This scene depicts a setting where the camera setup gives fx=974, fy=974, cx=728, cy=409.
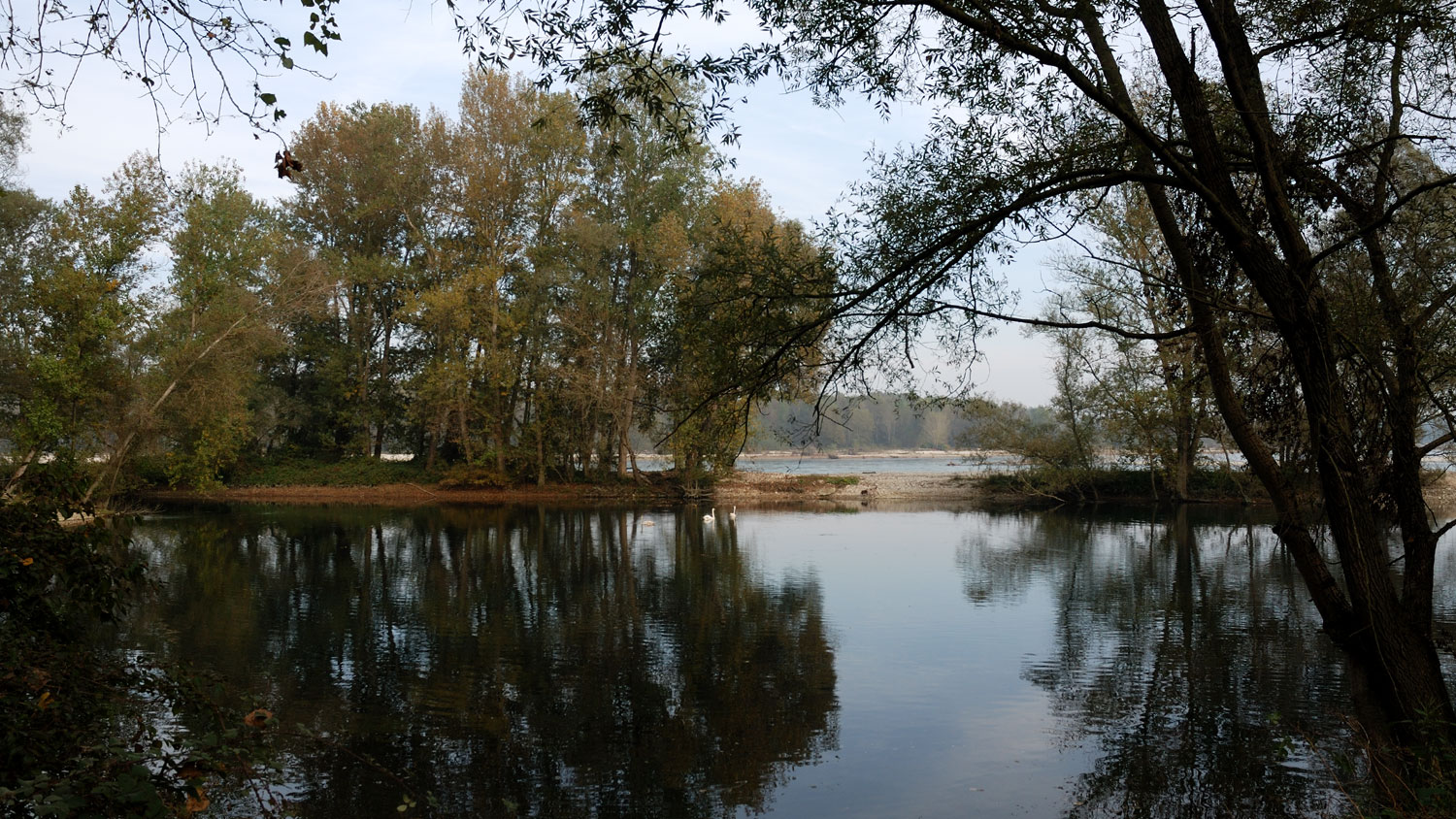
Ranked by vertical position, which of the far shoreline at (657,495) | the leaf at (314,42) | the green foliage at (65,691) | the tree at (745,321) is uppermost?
the leaf at (314,42)

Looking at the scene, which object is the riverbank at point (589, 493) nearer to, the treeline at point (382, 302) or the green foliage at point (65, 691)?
the treeline at point (382, 302)

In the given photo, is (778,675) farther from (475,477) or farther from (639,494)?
(475,477)

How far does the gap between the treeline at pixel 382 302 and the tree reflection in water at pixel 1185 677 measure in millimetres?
11357

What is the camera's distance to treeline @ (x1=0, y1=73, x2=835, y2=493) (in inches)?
963

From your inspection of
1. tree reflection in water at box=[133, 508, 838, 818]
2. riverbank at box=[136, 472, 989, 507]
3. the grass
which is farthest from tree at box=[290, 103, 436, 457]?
the grass

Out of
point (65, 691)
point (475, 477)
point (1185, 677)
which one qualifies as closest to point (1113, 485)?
point (475, 477)

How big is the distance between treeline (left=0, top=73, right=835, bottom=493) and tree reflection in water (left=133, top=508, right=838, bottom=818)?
6319mm

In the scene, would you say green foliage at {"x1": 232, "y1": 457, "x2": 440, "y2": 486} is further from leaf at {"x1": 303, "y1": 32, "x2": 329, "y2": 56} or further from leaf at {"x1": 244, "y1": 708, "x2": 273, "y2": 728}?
leaf at {"x1": 303, "y1": 32, "x2": 329, "y2": 56}

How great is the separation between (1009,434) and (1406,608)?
1139 inches

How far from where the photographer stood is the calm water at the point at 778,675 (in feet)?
24.6

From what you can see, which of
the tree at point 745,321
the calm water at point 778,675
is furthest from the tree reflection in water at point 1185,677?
A: the tree at point 745,321

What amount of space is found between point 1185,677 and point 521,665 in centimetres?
743

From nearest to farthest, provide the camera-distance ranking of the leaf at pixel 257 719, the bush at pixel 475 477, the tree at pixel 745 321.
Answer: the leaf at pixel 257 719 < the tree at pixel 745 321 < the bush at pixel 475 477

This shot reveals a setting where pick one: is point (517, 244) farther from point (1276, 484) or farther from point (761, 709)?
point (1276, 484)
